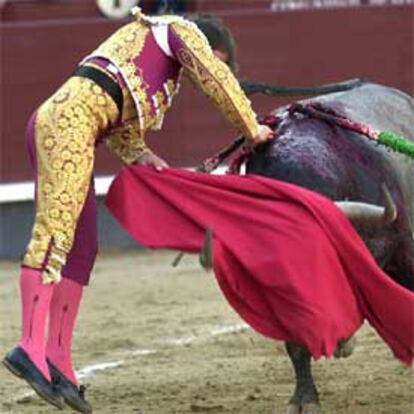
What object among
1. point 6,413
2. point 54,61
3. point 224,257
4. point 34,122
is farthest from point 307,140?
point 54,61

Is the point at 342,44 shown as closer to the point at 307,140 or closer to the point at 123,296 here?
the point at 123,296

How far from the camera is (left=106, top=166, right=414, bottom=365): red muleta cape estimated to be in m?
4.01

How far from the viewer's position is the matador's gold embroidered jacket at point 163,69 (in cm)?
391

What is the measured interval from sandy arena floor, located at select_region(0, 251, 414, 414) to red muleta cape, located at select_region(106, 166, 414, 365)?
0.48 m

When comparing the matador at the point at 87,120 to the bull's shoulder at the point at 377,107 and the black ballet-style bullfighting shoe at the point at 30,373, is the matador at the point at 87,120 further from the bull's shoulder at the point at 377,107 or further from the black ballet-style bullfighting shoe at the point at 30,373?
the bull's shoulder at the point at 377,107

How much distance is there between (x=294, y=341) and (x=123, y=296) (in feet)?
9.12

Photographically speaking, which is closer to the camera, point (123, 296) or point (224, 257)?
point (224, 257)

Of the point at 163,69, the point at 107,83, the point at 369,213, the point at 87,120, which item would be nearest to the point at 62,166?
the point at 87,120

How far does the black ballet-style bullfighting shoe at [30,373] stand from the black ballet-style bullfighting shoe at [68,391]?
4.3 inches

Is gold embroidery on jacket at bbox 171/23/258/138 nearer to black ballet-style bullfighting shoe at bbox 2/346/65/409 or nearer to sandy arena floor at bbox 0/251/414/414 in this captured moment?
black ballet-style bullfighting shoe at bbox 2/346/65/409

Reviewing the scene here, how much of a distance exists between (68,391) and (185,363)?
1327 millimetres

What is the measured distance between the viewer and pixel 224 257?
158 inches

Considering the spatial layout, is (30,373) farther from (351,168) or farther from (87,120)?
(351,168)

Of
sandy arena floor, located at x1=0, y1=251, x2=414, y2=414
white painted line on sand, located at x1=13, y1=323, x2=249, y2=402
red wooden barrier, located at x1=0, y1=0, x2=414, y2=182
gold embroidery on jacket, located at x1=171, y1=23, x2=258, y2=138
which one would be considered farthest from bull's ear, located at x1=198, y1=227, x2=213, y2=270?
red wooden barrier, located at x1=0, y1=0, x2=414, y2=182
